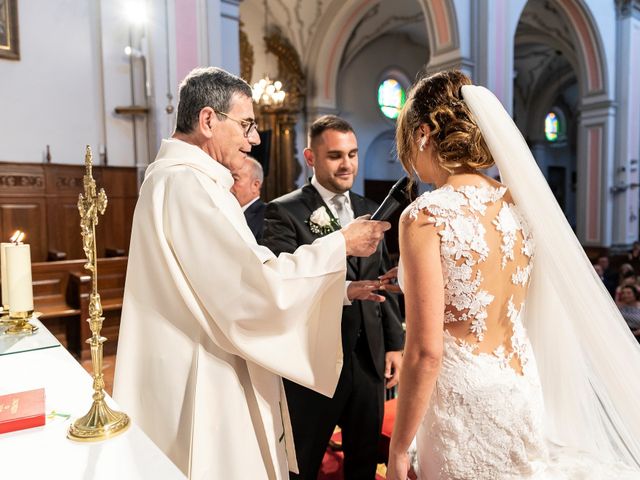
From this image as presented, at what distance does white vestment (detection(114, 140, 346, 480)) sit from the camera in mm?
1410

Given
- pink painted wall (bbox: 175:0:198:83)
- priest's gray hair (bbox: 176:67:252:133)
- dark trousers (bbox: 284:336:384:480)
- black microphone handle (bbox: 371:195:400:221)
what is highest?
pink painted wall (bbox: 175:0:198:83)

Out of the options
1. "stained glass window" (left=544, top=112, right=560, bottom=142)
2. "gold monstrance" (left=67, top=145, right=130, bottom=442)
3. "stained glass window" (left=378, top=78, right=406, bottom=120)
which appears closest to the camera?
"gold monstrance" (left=67, top=145, right=130, bottom=442)

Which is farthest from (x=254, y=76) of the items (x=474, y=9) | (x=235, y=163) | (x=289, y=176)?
(x=235, y=163)

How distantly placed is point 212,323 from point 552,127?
68.5 feet

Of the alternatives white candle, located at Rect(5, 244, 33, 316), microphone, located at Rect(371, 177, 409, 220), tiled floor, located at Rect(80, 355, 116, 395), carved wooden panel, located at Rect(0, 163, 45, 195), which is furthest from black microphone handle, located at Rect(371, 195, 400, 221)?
carved wooden panel, located at Rect(0, 163, 45, 195)

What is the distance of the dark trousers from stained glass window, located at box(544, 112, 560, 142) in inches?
760

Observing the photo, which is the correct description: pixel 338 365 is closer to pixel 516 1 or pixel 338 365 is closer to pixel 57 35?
pixel 57 35

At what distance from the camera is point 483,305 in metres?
1.46

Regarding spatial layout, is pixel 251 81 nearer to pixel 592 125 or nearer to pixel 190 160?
pixel 592 125

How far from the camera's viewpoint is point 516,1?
8.13m

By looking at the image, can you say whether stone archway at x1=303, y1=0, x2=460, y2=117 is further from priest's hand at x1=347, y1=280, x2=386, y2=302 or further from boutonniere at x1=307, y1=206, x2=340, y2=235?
priest's hand at x1=347, y1=280, x2=386, y2=302

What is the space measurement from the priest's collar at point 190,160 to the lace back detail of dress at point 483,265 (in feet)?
1.99

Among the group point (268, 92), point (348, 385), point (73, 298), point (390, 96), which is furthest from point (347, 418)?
point (390, 96)

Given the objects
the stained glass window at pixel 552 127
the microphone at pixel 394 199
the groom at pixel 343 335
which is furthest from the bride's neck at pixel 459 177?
the stained glass window at pixel 552 127
